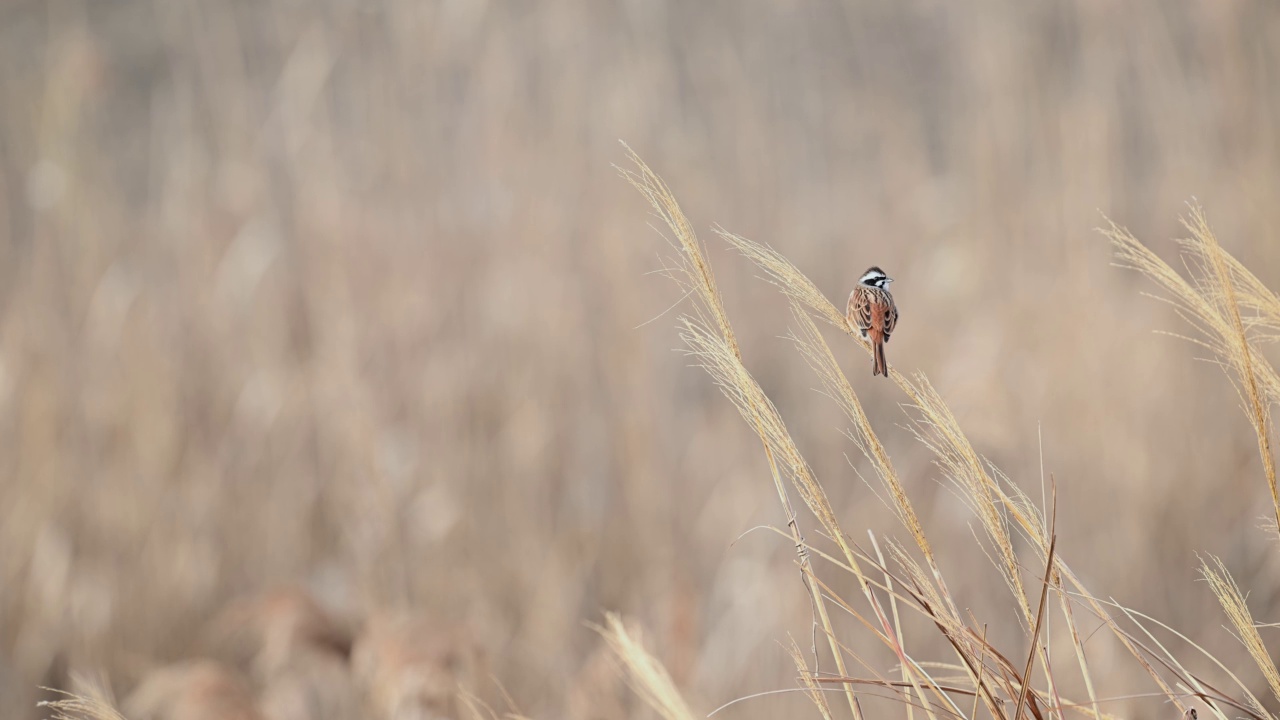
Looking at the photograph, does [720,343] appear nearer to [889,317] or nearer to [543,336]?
[889,317]

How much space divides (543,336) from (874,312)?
1.52 metres

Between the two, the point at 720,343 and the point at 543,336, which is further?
the point at 543,336

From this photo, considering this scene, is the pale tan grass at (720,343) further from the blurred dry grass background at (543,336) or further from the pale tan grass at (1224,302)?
the blurred dry grass background at (543,336)

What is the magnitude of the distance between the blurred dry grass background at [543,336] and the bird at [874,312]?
2.70 feet

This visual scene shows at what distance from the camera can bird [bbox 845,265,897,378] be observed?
458 mm

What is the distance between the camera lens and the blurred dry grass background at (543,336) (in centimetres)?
154

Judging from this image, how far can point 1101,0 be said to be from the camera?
204cm

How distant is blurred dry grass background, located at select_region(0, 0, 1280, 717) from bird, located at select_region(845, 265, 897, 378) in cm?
82

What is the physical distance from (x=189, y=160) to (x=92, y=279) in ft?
1.06

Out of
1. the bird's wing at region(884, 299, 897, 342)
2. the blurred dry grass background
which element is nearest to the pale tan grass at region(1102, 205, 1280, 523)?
the bird's wing at region(884, 299, 897, 342)

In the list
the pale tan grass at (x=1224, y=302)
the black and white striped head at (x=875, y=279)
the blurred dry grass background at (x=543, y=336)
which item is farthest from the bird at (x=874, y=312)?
the blurred dry grass background at (x=543, y=336)

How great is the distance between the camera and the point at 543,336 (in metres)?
1.94

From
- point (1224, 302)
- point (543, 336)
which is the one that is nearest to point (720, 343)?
point (1224, 302)

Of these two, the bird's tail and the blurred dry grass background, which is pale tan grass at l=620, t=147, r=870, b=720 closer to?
the bird's tail
